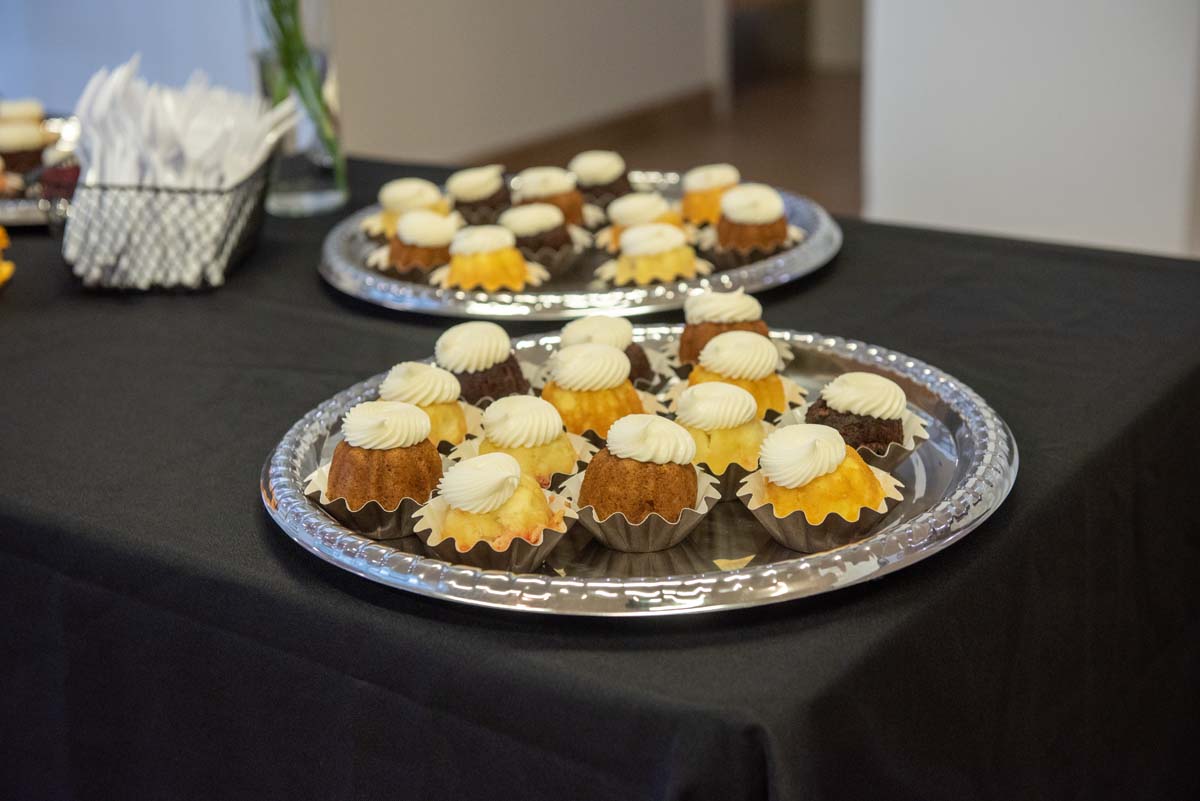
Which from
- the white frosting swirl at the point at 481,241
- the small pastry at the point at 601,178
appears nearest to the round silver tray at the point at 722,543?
the white frosting swirl at the point at 481,241

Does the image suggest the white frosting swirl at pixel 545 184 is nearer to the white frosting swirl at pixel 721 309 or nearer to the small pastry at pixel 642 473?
the white frosting swirl at pixel 721 309

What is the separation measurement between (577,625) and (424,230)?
2.91 ft

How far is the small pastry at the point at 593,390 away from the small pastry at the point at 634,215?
22.6 inches

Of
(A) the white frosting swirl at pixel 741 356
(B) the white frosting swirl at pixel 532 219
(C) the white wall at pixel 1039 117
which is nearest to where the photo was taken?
(A) the white frosting swirl at pixel 741 356

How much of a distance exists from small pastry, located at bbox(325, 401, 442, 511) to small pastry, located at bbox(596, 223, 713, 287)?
58 centimetres

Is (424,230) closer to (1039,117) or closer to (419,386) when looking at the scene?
(419,386)

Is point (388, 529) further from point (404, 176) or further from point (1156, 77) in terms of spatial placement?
point (1156, 77)

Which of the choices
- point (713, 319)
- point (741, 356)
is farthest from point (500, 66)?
point (741, 356)

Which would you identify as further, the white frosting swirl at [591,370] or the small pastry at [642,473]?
the white frosting swirl at [591,370]

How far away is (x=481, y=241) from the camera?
156 cm

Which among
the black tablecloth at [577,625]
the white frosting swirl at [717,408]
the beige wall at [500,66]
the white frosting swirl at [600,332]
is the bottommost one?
the beige wall at [500,66]

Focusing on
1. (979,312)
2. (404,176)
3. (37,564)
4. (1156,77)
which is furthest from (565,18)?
(37,564)

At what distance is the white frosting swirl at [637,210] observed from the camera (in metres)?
1.70

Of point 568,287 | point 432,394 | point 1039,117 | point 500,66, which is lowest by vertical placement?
point 500,66
